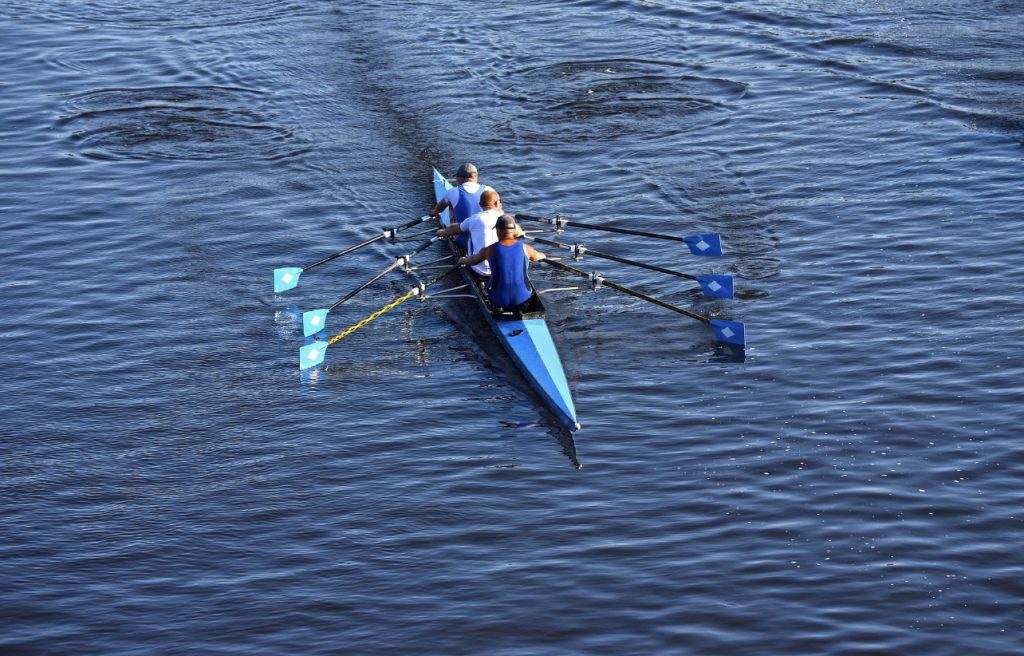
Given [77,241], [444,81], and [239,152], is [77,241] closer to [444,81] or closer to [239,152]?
[239,152]

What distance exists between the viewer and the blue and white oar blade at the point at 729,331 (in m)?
17.7

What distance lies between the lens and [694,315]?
18.5m

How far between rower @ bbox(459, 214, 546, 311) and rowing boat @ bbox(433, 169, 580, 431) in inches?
6.1

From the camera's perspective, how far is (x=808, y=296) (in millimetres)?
19312

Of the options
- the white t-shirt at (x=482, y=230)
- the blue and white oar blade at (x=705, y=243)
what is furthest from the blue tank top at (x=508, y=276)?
the blue and white oar blade at (x=705, y=243)

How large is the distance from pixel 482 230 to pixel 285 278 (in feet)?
10.7

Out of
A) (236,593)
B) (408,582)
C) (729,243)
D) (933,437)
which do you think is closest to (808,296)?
(729,243)

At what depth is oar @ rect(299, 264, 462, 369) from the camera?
1772 cm

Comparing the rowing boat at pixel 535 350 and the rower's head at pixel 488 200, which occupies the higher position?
the rower's head at pixel 488 200

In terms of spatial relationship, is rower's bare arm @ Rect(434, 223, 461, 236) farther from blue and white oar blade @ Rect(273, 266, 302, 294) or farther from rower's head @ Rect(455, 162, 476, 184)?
blue and white oar blade @ Rect(273, 266, 302, 294)

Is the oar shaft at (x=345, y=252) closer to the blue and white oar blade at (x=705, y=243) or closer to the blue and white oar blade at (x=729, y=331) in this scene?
the blue and white oar blade at (x=705, y=243)

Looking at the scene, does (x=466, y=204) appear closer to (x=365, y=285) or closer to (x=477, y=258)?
(x=477, y=258)

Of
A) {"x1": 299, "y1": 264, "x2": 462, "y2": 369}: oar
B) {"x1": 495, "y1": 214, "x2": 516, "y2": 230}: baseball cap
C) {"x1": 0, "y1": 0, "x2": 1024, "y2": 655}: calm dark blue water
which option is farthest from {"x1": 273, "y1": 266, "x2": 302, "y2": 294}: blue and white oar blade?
{"x1": 495, "y1": 214, "x2": 516, "y2": 230}: baseball cap

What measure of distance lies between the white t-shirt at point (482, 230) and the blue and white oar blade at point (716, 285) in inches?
124
